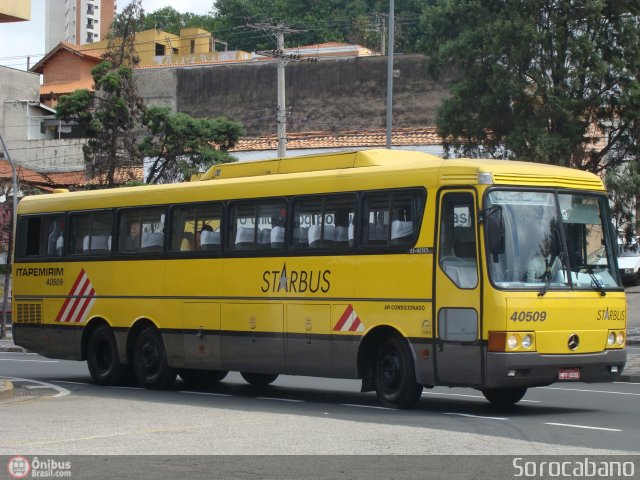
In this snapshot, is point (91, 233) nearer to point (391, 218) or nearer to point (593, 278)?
point (391, 218)

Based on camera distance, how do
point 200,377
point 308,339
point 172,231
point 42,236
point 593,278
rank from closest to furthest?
point 593,278 → point 308,339 → point 172,231 → point 200,377 → point 42,236

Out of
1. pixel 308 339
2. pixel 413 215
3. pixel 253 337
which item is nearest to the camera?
pixel 413 215

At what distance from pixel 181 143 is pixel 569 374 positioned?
128 feet

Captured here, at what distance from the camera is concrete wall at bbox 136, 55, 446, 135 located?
202 feet

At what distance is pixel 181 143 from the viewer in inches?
2077

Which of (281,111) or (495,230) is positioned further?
(281,111)

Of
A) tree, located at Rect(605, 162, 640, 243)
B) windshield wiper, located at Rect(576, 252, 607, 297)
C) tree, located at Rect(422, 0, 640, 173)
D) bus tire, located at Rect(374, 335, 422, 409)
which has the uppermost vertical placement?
tree, located at Rect(422, 0, 640, 173)

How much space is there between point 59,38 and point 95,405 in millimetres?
121094

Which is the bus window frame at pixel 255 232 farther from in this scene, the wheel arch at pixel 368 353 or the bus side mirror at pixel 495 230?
the bus side mirror at pixel 495 230

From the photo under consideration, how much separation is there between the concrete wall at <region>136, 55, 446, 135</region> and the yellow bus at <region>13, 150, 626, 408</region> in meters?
40.8

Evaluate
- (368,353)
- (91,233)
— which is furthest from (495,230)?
(91,233)

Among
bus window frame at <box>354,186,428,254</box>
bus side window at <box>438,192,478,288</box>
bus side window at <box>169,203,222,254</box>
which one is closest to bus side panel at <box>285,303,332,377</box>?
bus window frame at <box>354,186,428,254</box>

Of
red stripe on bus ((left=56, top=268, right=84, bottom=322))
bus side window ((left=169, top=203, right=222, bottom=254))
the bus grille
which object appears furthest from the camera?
the bus grille

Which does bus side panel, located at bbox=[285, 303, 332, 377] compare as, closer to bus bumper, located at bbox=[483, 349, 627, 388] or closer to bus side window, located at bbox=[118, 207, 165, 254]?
bus bumper, located at bbox=[483, 349, 627, 388]
